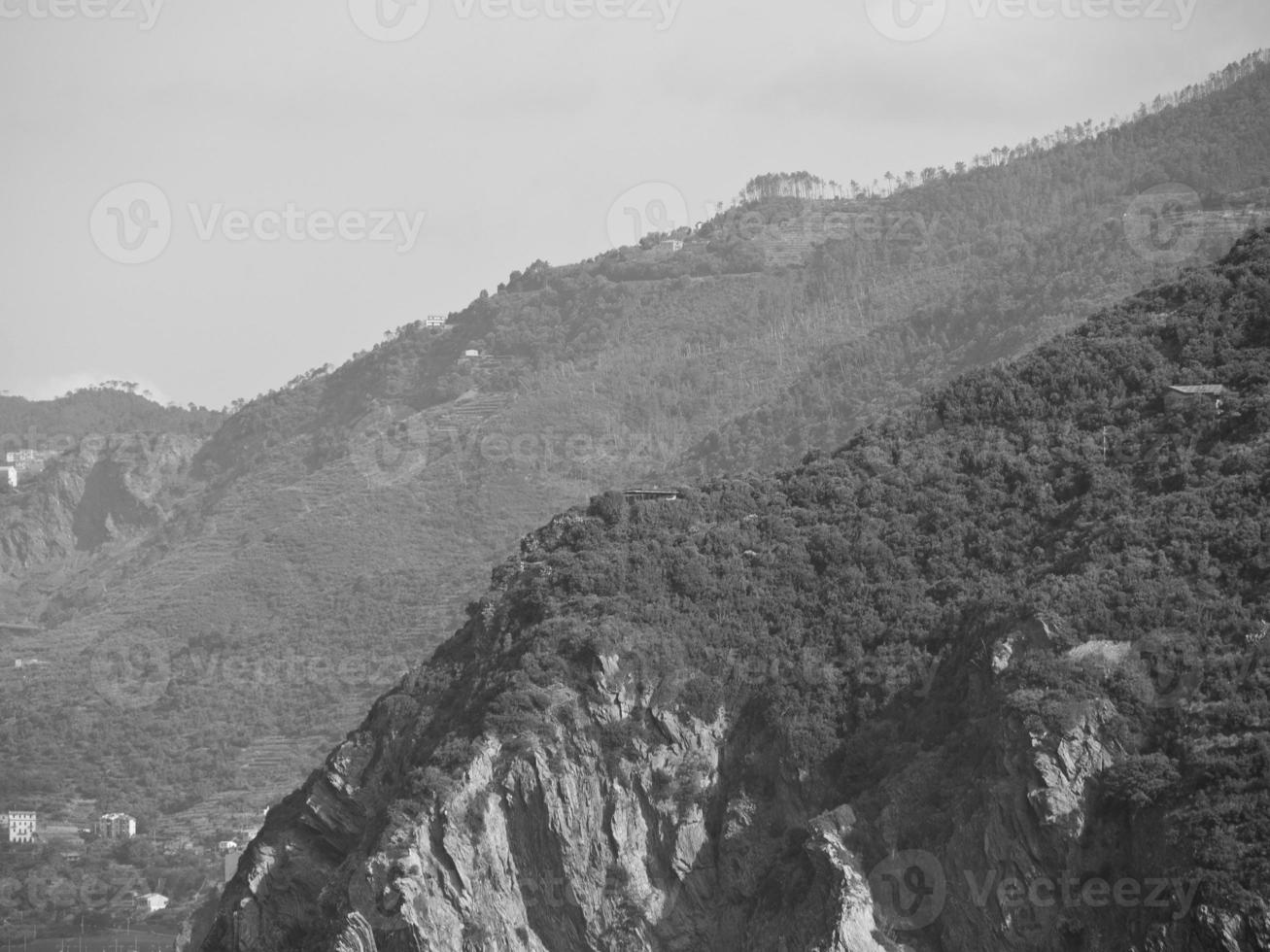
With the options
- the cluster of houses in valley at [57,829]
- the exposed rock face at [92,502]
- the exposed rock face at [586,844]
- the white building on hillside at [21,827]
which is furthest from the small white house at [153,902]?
the exposed rock face at [92,502]

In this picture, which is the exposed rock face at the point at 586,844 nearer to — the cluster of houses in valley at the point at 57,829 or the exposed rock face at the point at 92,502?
the cluster of houses in valley at the point at 57,829

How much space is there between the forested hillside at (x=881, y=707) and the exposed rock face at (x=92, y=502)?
11426cm

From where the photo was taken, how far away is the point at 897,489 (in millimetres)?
54438

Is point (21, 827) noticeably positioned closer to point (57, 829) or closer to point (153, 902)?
point (57, 829)

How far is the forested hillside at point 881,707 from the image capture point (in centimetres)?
4078

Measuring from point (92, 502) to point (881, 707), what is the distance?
132011mm

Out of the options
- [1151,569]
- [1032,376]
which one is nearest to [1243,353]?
[1032,376]

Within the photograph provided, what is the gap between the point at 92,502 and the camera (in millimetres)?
172500

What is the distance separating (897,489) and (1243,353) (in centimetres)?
811

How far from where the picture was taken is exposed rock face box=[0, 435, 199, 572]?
168875 mm

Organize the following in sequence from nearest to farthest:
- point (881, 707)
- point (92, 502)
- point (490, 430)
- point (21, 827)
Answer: point (881, 707) → point (21, 827) → point (490, 430) → point (92, 502)

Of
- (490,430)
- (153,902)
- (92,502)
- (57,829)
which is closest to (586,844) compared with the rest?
(153,902)

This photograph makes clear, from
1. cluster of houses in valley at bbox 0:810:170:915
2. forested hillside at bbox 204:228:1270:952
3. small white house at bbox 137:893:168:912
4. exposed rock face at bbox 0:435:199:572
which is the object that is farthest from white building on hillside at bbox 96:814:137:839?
exposed rock face at bbox 0:435:199:572

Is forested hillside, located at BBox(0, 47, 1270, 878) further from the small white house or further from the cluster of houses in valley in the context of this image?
the small white house
